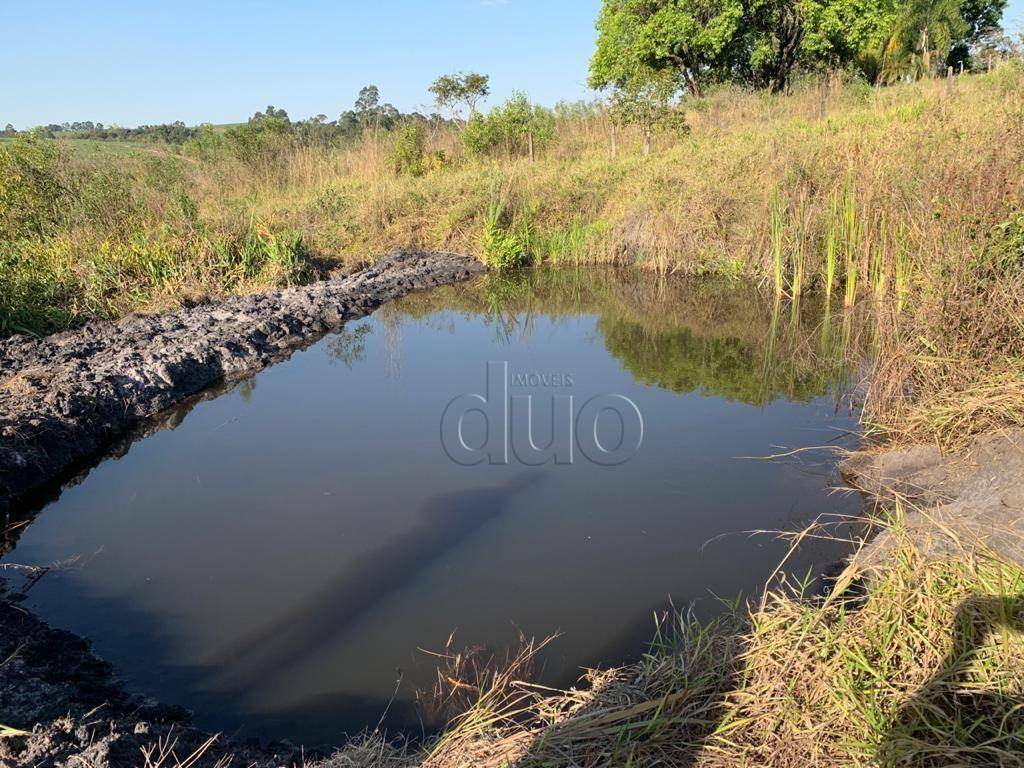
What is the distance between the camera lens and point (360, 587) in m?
3.63

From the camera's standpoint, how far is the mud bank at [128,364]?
203 inches

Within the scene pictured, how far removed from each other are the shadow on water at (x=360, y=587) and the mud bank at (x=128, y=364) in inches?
102

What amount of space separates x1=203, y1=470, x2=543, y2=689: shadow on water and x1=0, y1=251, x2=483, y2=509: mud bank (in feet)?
8.48

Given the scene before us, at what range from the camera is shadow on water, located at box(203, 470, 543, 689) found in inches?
123

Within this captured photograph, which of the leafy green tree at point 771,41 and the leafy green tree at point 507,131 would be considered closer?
the leafy green tree at point 507,131

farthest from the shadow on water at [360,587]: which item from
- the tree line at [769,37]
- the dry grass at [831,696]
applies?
the tree line at [769,37]

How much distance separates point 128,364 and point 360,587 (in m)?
4.17

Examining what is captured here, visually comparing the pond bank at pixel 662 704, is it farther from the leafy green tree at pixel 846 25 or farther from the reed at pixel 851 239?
the leafy green tree at pixel 846 25

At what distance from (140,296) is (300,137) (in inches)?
423

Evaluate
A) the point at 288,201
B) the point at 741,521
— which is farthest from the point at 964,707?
the point at 288,201

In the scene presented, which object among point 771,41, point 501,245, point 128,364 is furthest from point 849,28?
point 128,364

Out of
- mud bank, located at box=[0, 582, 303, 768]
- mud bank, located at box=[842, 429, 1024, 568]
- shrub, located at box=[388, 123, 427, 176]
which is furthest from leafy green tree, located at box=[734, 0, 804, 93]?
mud bank, located at box=[0, 582, 303, 768]

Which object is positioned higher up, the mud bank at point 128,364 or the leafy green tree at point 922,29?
the leafy green tree at point 922,29

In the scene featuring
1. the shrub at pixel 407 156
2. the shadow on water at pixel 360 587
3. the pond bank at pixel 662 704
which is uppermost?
the shrub at pixel 407 156
